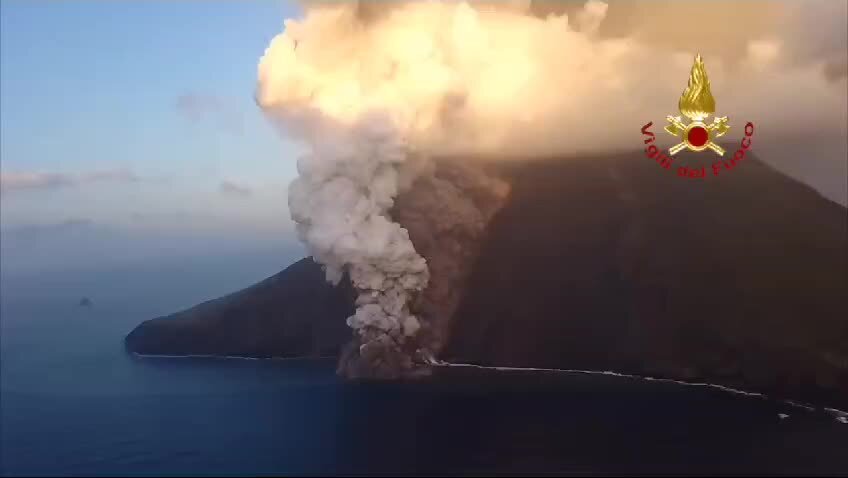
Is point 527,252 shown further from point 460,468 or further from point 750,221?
point 460,468

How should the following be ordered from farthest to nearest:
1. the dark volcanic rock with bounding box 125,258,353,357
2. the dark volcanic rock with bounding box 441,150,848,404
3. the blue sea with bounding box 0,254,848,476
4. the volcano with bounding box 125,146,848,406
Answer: the dark volcanic rock with bounding box 125,258,353,357, the volcano with bounding box 125,146,848,406, the dark volcanic rock with bounding box 441,150,848,404, the blue sea with bounding box 0,254,848,476

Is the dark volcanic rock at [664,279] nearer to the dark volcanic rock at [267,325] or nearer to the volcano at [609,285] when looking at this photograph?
the volcano at [609,285]

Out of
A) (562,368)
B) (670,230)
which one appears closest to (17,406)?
(562,368)

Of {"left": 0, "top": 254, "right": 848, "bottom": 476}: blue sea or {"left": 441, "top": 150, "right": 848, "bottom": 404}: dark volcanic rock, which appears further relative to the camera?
{"left": 441, "top": 150, "right": 848, "bottom": 404}: dark volcanic rock

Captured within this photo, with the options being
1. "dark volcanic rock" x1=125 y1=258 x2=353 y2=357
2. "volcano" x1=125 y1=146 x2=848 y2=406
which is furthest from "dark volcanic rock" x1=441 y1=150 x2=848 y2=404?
"dark volcanic rock" x1=125 y1=258 x2=353 y2=357

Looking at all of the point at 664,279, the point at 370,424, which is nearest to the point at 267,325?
the point at 370,424

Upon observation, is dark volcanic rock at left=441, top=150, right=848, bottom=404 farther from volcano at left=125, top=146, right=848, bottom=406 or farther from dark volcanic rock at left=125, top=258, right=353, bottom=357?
dark volcanic rock at left=125, top=258, right=353, bottom=357

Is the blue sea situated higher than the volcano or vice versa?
the volcano
